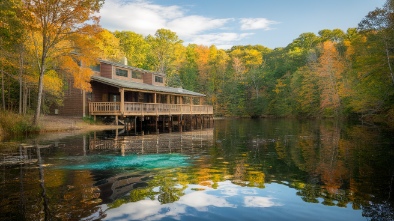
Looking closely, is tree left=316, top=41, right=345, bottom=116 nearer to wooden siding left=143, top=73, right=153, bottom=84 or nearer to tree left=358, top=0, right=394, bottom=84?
tree left=358, top=0, right=394, bottom=84

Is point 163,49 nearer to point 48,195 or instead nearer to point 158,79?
point 158,79

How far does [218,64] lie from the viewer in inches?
2916

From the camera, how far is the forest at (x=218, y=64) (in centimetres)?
2367

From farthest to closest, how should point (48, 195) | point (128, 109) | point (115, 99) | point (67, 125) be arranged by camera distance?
1. point (115, 99)
2. point (128, 109)
3. point (67, 125)
4. point (48, 195)

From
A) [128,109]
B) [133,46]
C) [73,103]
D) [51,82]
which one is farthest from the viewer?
[133,46]

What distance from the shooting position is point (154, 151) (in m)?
15.4

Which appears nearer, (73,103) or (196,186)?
(196,186)

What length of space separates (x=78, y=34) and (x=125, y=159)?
641 inches

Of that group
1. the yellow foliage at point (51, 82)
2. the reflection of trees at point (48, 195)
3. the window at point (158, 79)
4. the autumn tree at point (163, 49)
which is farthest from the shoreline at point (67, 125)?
the autumn tree at point (163, 49)

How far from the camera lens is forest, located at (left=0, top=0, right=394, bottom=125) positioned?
2367 cm

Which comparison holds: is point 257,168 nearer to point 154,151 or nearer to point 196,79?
point 154,151

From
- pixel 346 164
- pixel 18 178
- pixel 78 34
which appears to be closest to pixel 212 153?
pixel 346 164

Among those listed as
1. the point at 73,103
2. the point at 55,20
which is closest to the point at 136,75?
the point at 73,103

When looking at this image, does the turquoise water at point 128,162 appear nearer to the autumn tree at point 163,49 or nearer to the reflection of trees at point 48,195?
the reflection of trees at point 48,195
